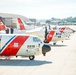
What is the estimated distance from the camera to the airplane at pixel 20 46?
26328 mm

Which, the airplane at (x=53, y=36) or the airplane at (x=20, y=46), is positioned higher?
the airplane at (x=20, y=46)

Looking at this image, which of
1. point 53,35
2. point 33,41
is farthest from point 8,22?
point 33,41

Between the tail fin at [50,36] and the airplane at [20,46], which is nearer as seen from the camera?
the airplane at [20,46]

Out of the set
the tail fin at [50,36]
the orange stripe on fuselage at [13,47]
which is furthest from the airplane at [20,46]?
the tail fin at [50,36]

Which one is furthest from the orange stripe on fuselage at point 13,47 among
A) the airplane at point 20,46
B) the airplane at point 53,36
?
the airplane at point 53,36

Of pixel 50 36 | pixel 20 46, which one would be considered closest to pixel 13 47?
pixel 20 46

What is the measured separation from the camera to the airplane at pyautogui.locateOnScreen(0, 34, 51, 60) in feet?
86.4

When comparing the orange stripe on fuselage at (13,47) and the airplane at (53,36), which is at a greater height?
the orange stripe on fuselage at (13,47)

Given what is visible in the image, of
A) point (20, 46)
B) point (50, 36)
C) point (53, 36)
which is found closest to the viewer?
point (20, 46)

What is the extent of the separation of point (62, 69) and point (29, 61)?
5111 millimetres

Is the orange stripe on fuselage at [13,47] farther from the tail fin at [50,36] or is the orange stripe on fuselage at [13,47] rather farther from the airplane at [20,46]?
the tail fin at [50,36]

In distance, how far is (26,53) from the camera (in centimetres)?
2673

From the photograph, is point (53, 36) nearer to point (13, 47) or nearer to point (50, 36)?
point (50, 36)

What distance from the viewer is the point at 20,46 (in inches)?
1041
